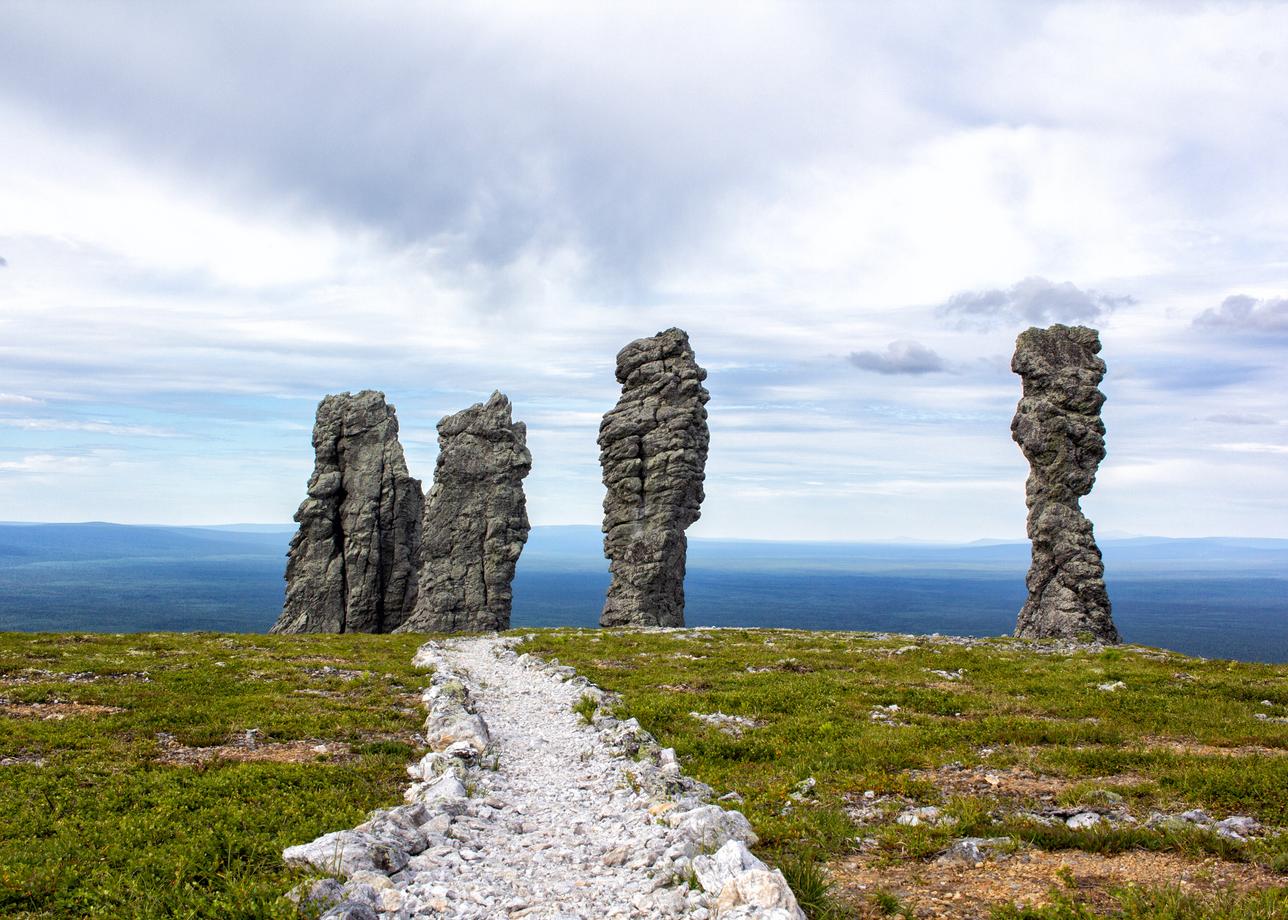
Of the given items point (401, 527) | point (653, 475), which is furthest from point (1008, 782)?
point (401, 527)

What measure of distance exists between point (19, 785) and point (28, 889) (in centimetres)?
621

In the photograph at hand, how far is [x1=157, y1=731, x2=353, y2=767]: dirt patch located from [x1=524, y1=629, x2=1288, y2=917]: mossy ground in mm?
9047

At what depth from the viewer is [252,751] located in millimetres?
20062

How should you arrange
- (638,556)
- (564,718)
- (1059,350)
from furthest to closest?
(638,556) < (1059,350) < (564,718)

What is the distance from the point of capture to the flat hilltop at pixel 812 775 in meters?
11.4

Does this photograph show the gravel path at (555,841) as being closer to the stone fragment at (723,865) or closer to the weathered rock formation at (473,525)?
the stone fragment at (723,865)

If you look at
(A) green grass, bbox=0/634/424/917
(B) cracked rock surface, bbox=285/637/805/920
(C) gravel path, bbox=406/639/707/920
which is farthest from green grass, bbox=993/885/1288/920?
(A) green grass, bbox=0/634/424/917

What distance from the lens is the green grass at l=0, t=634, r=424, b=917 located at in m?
11.2

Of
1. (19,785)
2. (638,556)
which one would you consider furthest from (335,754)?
(638,556)

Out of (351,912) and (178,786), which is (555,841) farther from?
(178,786)

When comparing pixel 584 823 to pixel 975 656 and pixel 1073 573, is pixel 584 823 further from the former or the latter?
pixel 1073 573

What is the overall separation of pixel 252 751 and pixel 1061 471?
189ft

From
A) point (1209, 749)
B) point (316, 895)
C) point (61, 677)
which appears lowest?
point (61, 677)

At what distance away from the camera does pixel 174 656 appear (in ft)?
123
